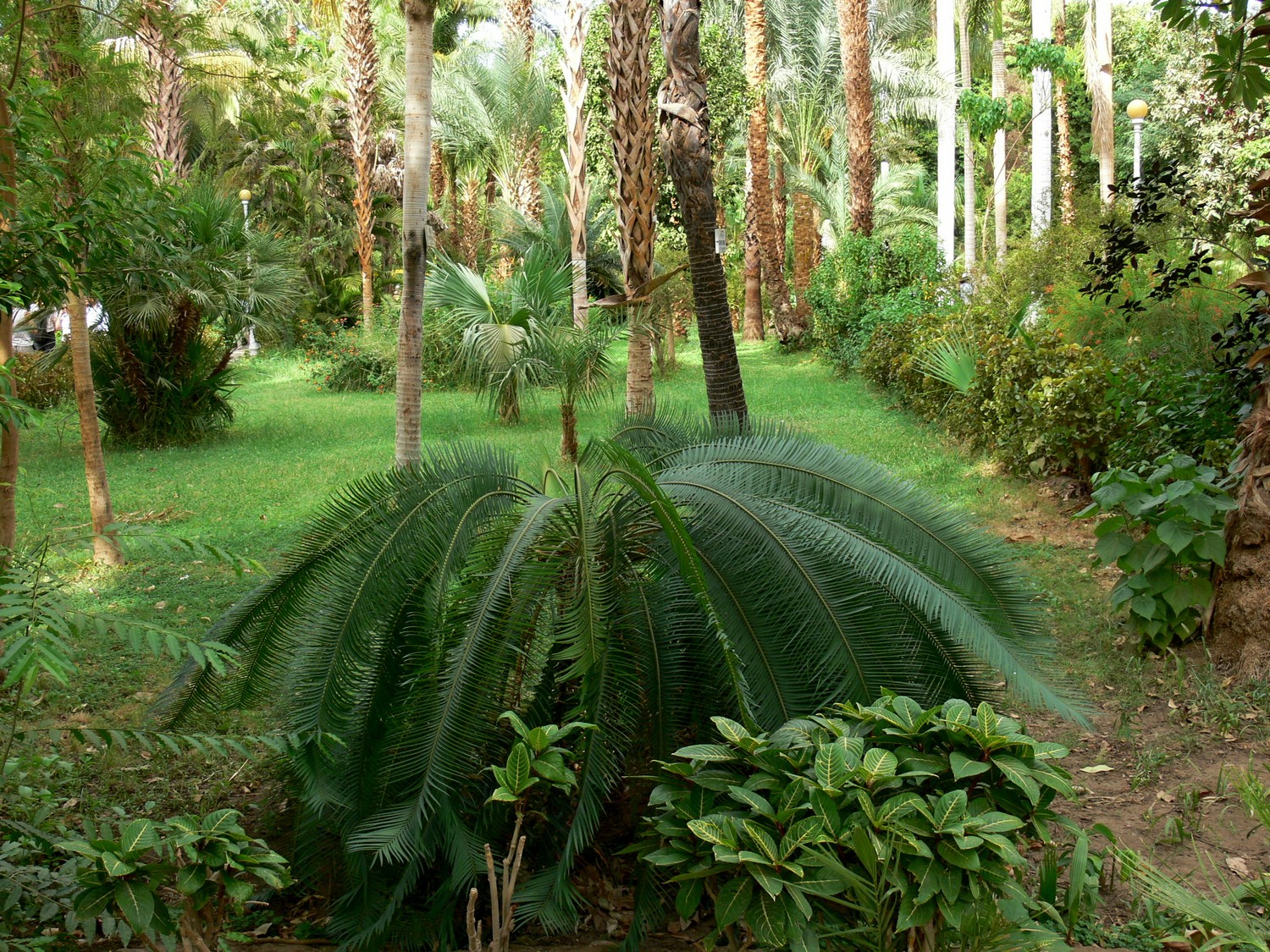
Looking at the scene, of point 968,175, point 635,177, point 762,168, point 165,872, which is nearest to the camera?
point 165,872

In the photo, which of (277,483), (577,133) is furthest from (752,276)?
(277,483)

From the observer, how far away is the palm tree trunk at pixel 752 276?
69.6 ft

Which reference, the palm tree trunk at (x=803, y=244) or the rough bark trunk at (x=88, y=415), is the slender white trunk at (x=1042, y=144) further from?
the rough bark trunk at (x=88, y=415)

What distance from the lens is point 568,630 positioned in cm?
317

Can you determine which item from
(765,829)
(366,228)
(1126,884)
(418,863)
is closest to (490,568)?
(418,863)

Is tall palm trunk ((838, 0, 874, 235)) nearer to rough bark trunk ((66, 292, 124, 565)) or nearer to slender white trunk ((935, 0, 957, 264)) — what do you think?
slender white trunk ((935, 0, 957, 264))

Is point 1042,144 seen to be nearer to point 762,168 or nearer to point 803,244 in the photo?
point 762,168

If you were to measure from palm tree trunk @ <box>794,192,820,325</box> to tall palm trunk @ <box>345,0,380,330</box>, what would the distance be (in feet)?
28.4

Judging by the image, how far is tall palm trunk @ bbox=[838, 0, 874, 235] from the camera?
18344 millimetres

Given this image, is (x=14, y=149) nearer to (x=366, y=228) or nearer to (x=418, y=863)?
(x=418, y=863)

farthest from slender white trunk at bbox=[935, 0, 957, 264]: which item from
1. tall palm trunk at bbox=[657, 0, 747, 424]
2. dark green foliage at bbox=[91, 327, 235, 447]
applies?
dark green foliage at bbox=[91, 327, 235, 447]

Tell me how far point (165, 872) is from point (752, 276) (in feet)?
68.7

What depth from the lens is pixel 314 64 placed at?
24266 mm

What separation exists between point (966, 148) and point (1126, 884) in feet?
71.0
